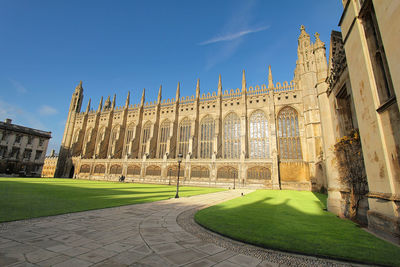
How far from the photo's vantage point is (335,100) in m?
9.37

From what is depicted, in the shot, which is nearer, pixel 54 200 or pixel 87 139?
pixel 54 200

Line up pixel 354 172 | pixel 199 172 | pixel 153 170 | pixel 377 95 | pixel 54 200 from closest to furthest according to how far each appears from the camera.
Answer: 1. pixel 377 95
2. pixel 354 172
3. pixel 54 200
4. pixel 199 172
5. pixel 153 170

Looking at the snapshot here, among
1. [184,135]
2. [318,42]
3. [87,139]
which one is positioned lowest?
[184,135]

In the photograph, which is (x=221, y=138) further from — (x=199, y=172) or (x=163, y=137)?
(x=163, y=137)

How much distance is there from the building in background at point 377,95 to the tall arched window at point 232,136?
1027 inches

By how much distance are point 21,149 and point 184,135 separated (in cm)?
3413

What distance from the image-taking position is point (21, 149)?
38.5 meters

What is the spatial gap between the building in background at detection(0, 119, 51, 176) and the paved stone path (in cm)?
4493

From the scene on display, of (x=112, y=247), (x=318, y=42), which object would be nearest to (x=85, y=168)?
(x=112, y=247)

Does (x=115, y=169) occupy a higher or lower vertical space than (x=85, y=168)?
lower

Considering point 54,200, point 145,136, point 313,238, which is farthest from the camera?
point 145,136

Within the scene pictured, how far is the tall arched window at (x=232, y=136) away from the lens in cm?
3425

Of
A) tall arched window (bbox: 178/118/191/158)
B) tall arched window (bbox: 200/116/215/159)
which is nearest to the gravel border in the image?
tall arched window (bbox: 200/116/215/159)

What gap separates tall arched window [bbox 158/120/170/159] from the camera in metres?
40.5
